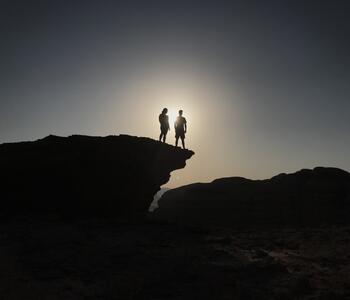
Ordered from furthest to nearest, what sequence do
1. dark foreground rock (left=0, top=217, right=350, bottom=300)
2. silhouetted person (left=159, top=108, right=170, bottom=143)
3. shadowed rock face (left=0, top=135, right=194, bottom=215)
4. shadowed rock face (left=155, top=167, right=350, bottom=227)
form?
1. shadowed rock face (left=155, top=167, right=350, bottom=227)
2. silhouetted person (left=159, top=108, right=170, bottom=143)
3. shadowed rock face (left=0, top=135, right=194, bottom=215)
4. dark foreground rock (left=0, top=217, right=350, bottom=300)

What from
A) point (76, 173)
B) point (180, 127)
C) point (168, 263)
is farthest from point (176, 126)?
point (168, 263)

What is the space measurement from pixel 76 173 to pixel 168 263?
11.9 metres

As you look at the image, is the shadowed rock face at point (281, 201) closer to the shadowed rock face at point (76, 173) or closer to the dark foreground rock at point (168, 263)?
the shadowed rock face at point (76, 173)

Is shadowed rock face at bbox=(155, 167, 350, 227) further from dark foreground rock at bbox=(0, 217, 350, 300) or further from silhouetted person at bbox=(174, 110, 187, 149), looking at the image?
dark foreground rock at bbox=(0, 217, 350, 300)

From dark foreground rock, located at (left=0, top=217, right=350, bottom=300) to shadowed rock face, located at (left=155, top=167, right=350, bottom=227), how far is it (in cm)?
1714

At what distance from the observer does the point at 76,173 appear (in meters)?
25.7

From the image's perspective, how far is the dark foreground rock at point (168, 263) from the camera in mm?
12609

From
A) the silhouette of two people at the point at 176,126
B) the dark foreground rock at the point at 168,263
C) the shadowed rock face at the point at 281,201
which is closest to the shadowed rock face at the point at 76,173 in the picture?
the silhouette of two people at the point at 176,126

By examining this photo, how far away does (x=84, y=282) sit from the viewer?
13328mm

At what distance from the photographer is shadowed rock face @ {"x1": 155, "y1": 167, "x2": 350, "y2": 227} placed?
37812 mm

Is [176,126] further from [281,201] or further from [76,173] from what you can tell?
[281,201]

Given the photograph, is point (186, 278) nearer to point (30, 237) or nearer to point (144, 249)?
point (144, 249)

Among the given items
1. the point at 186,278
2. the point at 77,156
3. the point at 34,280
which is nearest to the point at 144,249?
the point at 186,278

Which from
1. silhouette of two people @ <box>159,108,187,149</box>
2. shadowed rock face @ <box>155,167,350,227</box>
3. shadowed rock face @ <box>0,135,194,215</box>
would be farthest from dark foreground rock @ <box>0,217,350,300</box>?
shadowed rock face @ <box>155,167,350,227</box>
